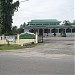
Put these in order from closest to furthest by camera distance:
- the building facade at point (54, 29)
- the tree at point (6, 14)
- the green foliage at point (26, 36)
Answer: the green foliage at point (26, 36) < the tree at point (6, 14) < the building facade at point (54, 29)

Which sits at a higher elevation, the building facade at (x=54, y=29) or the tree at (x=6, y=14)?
the tree at (x=6, y=14)

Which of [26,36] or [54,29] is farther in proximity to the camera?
[54,29]

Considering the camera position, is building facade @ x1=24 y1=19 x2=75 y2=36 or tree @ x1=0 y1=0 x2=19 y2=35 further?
building facade @ x1=24 y1=19 x2=75 y2=36

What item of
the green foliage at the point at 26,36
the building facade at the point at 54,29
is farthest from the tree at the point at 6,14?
the building facade at the point at 54,29

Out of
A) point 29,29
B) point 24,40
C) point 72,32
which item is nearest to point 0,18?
point 24,40

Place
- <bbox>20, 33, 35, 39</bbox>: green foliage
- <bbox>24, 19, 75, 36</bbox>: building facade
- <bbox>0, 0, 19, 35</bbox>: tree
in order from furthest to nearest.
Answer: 1. <bbox>24, 19, 75, 36</bbox>: building facade
2. <bbox>0, 0, 19, 35</bbox>: tree
3. <bbox>20, 33, 35, 39</bbox>: green foliage

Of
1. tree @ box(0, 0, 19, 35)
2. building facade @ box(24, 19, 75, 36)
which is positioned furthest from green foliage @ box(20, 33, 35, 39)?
building facade @ box(24, 19, 75, 36)

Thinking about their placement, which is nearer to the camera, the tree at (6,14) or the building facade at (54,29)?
the tree at (6,14)

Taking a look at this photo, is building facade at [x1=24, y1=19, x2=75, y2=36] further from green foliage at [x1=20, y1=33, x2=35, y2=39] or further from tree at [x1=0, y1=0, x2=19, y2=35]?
green foliage at [x1=20, y1=33, x2=35, y2=39]

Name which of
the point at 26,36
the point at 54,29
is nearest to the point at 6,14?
the point at 26,36

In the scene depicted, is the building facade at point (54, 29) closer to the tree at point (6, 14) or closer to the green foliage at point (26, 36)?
the tree at point (6, 14)

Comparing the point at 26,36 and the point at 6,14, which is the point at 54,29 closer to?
the point at 6,14

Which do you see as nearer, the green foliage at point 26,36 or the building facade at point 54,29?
the green foliage at point 26,36

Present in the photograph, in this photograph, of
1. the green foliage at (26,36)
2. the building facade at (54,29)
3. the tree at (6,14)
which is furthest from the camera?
the building facade at (54,29)
